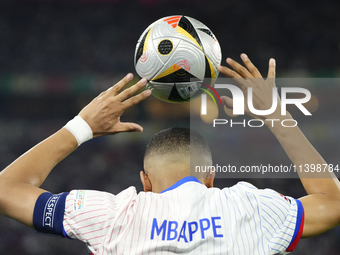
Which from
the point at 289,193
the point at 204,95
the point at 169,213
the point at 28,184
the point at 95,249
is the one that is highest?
the point at 204,95

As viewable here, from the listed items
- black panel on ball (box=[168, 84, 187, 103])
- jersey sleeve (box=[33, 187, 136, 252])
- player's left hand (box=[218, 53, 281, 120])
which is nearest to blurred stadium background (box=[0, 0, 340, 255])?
black panel on ball (box=[168, 84, 187, 103])

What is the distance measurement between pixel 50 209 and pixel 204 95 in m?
1.38

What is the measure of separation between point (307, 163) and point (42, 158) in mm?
1366

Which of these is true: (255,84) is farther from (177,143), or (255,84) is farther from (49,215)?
(49,215)

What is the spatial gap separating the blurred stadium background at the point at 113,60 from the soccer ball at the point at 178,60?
4.78 metres

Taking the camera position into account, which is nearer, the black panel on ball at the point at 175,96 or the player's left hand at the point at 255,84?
the player's left hand at the point at 255,84

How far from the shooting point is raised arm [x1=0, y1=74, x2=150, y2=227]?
1.55 metres

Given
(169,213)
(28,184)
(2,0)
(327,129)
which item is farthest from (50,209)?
(2,0)

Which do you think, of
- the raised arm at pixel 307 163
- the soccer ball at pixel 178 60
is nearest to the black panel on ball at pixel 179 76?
the soccer ball at pixel 178 60

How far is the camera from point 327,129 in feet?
24.3

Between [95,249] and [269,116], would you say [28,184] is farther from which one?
[269,116]

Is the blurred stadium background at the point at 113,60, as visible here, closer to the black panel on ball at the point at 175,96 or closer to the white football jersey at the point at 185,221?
the black panel on ball at the point at 175,96

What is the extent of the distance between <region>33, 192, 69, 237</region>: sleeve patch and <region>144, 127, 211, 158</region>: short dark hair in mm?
554

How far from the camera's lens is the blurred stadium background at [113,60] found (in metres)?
7.23
